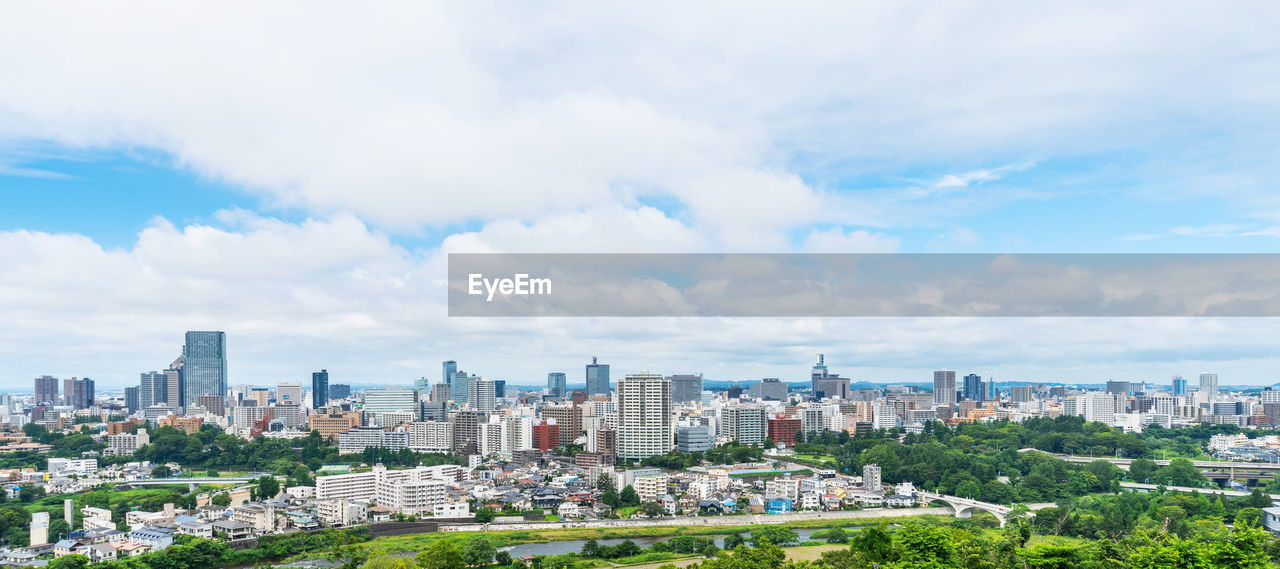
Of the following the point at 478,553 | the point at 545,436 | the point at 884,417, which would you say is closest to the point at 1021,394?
the point at 884,417

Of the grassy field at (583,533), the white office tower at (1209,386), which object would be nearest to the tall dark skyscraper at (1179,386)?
the white office tower at (1209,386)

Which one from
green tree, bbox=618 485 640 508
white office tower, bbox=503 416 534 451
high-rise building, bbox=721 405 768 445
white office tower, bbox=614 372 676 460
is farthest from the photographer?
high-rise building, bbox=721 405 768 445

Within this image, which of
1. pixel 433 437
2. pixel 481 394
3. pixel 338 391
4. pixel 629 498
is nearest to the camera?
pixel 629 498

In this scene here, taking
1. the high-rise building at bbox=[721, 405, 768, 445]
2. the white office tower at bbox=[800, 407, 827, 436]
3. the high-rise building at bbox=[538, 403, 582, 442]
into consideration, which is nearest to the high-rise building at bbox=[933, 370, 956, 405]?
the white office tower at bbox=[800, 407, 827, 436]

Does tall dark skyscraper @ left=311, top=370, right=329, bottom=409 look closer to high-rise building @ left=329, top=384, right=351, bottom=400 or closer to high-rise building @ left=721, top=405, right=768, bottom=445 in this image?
high-rise building @ left=329, top=384, right=351, bottom=400

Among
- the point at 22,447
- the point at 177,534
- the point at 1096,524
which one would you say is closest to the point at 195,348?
the point at 22,447

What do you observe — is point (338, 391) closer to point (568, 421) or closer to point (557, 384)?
point (557, 384)
